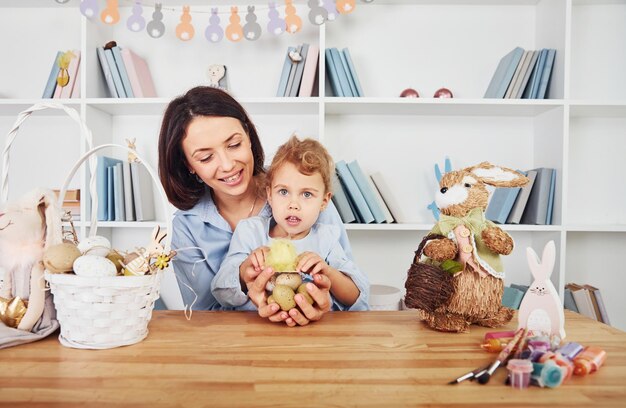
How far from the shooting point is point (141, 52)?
2674 millimetres

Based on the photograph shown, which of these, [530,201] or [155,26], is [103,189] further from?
[530,201]

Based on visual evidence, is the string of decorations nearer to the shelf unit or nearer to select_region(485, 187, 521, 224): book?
the shelf unit

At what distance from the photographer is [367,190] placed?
234 centimetres

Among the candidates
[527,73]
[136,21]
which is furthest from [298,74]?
[527,73]

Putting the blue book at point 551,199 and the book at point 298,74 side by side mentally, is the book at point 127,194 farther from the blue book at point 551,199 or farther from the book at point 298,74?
the blue book at point 551,199

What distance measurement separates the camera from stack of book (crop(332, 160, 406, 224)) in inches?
91.6

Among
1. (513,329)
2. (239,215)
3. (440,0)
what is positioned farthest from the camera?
(440,0)

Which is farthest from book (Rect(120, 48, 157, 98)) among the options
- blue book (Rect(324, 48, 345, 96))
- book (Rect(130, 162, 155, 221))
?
blue book (Rect(324, 48, 345, 96))

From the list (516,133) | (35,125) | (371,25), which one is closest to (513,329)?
(516,133)

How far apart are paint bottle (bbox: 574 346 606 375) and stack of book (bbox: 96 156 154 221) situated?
6.75ft

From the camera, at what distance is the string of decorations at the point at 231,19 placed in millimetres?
2248

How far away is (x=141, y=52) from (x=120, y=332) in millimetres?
2158

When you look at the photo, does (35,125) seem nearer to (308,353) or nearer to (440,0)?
(440,0)

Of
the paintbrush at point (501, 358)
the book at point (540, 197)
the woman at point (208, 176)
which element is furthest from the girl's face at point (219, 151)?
the book at point (540, 197)
